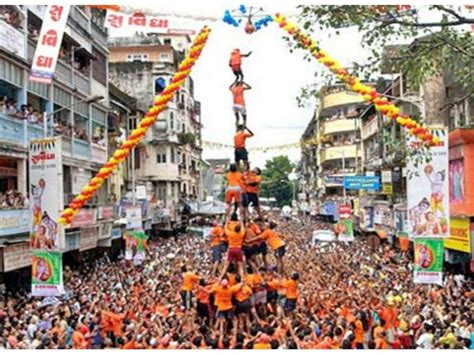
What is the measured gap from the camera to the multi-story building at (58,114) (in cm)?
2191

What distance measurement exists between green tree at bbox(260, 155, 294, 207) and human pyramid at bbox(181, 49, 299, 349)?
89.5 metres

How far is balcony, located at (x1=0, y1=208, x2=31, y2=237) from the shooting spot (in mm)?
20673

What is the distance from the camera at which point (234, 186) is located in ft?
63.2

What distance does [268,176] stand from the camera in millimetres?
110875

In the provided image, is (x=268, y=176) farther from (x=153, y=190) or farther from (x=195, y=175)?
(x=153, y=190)

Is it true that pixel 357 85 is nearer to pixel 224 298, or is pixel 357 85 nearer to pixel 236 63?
pixel 236 63

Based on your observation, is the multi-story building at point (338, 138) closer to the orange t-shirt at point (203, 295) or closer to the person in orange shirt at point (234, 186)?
the person in orange shirt at point (234, 186)

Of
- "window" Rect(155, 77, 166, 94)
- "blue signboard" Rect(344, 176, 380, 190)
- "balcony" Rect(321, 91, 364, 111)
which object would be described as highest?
"balcony" Rect(321, 91, 364, 111)

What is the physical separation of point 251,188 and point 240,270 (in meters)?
2.30

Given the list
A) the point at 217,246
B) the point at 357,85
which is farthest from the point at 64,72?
the point at 357,85

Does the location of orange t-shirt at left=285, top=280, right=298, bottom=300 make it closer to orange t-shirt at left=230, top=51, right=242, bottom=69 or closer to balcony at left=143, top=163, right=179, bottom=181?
orange t-shirt at left=230, top=51, right=242, bottom=69

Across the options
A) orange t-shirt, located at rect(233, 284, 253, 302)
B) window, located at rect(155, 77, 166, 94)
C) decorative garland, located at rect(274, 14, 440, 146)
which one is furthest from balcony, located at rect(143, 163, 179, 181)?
decorative garland, located at rect(274, 14, 440, 146)

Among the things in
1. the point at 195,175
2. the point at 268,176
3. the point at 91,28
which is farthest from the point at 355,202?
the point at 268,176

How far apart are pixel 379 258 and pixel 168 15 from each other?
19.4 meters
